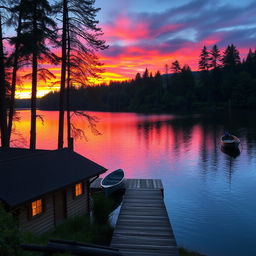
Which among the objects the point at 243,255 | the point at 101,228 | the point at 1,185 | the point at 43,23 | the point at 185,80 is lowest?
the point at 243,255

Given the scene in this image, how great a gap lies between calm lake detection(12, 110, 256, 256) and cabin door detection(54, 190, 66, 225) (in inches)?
Answer: 273

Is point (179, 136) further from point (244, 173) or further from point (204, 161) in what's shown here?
point (244, 173)

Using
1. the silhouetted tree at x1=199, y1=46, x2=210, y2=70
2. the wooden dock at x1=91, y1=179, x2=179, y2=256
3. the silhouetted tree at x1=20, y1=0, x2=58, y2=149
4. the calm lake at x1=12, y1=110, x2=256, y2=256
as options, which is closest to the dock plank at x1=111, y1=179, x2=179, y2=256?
the wooden dock at x1=91, y1=179, x2=179, y2=256

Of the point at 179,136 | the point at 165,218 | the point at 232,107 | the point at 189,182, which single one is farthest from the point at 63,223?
the point at 232,107

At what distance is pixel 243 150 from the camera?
133 ft

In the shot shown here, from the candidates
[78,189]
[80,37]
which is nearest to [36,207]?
[78,189]

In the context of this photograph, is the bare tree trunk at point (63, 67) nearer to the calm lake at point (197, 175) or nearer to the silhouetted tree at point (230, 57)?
the calm lake at point (197, 175)

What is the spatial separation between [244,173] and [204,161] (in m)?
6.69

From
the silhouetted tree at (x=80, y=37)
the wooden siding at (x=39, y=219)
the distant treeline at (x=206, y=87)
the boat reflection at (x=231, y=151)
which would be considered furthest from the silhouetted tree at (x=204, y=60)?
the wooden siding at (x=39, y=219)

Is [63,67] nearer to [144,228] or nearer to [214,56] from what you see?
[144,228]

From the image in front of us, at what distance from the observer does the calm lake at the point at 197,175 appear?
645 inches

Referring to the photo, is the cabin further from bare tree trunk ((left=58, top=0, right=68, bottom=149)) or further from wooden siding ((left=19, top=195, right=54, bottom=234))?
bare tree trunk ((left=58, top=0, right=68, bottom=149))

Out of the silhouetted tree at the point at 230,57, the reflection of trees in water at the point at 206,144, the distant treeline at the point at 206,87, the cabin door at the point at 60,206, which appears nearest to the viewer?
the cabin door at the point at 60,206

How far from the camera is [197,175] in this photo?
2978 centimetres
